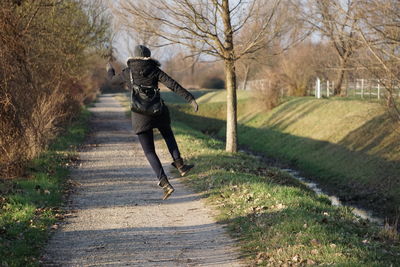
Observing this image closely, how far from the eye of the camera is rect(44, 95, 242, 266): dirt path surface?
697 cm

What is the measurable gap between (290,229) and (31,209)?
4.50m

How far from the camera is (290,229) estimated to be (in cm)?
769

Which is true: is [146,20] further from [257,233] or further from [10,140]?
[257,233]

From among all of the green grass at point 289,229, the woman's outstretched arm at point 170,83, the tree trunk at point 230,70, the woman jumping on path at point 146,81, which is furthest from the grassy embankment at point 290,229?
the tree trunk at point 230,70

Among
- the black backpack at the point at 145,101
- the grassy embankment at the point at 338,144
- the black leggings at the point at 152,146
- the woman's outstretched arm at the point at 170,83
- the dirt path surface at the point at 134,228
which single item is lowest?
the grassy embankment at the point at 338,144

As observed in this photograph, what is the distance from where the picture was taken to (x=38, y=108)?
16.3 m

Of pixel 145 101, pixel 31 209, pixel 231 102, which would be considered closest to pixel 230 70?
pixel 231 102

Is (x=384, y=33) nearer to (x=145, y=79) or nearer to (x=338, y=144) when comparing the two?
(x=145, y=79)

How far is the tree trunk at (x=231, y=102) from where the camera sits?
17656 mm

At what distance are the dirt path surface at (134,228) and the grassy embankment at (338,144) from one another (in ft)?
23.9

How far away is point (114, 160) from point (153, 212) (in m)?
7.74

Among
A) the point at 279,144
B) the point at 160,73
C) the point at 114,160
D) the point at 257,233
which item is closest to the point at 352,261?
the point at 257,233

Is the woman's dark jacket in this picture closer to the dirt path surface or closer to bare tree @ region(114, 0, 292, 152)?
the dirt path surface

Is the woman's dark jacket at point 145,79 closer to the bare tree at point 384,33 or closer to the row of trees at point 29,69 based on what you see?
the row of trees at point 29,69
